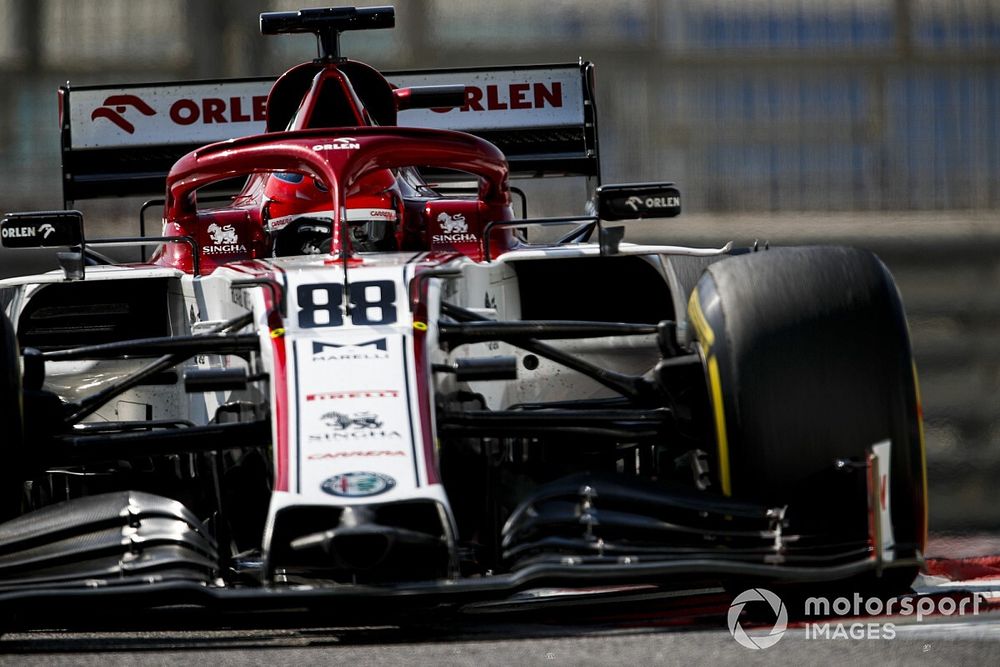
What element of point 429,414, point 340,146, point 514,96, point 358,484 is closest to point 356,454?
point 358,484

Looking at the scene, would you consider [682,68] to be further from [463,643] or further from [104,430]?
[463,643]

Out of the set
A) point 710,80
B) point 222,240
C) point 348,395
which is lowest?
point 348,395

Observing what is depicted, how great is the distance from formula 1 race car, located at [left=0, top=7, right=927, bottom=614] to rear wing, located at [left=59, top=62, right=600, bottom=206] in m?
1.37

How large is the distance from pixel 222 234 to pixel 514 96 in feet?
5.66

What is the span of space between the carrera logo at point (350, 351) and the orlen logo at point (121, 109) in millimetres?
3209

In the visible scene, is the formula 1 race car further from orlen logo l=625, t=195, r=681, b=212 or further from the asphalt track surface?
the asphalt track surface

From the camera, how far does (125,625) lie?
4.05 m

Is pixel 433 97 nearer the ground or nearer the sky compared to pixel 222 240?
A: nearer the sky

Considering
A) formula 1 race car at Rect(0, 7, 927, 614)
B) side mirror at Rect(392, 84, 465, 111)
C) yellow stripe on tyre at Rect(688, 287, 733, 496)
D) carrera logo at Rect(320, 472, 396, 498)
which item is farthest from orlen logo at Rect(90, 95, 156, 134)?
carrera logo at Rect(320, 472, 396, 498)

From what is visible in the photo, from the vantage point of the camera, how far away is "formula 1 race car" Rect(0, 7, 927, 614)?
11.5 feet

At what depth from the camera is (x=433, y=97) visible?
20.2 feet

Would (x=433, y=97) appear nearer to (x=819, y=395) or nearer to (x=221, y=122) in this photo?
(x=221, y=122)

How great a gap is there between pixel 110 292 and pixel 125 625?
1.46 m

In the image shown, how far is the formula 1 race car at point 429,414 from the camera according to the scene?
3.50m
